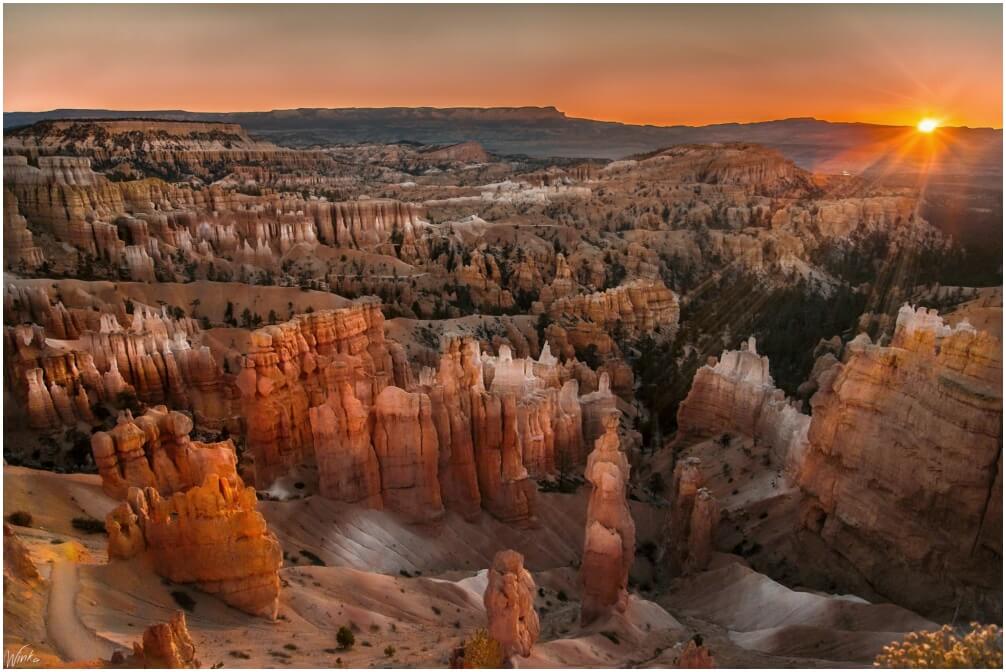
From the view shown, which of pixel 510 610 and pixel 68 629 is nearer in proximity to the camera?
pixel 68 629

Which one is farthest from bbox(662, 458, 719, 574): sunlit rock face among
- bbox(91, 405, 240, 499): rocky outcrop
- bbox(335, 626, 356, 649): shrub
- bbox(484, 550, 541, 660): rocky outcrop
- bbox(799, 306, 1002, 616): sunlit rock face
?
bbox(91, 405, 240, 499): rocky outcrop

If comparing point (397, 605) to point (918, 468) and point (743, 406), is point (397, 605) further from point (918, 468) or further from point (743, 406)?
point (743, 406)

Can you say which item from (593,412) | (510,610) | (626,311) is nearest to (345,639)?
(510,610)

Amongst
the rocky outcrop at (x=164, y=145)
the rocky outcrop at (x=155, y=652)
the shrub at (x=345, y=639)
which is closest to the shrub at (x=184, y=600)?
the shrub at (x=345, y=639)

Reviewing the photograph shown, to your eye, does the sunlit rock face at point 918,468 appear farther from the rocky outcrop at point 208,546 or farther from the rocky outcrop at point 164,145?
the rocky outcrop at point 164,145

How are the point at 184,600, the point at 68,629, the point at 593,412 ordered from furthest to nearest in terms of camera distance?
the point at 593,412 < the point at 184,600 < the point at 68,629


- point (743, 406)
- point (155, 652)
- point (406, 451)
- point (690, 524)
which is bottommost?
point (690, 524)

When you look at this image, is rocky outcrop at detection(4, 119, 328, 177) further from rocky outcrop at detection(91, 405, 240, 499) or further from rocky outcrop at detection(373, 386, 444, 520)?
rocky outcrop at detection(373, 386, 444, 520)
